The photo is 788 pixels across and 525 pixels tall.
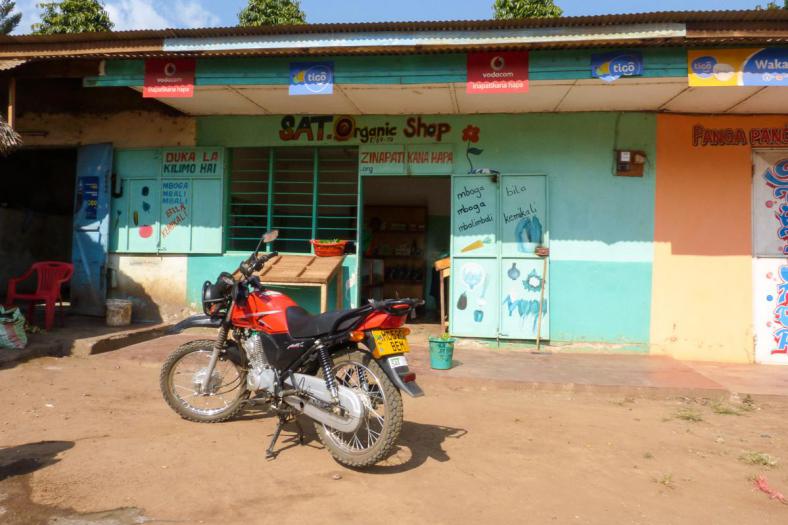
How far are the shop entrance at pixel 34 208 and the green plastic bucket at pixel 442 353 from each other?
796 cm

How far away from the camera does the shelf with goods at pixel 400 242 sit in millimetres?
11203

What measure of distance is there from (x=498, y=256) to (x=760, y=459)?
406 centimetres

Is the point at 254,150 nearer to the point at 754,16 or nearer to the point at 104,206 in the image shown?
the point at 104,206

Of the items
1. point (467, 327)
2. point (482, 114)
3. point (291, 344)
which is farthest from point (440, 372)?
point (482, 114)

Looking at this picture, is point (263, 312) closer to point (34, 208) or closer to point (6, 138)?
point (6, 138)

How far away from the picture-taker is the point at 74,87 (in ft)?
27.5

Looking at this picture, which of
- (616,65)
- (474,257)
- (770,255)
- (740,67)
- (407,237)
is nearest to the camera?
(740,67)

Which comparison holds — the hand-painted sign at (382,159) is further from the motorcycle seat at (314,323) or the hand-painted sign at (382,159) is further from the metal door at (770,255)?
the metal door at (770,255)

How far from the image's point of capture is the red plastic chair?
6.87 metres

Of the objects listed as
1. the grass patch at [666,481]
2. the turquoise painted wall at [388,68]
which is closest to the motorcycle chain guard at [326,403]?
the grass patch at [666,481]

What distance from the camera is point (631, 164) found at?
711cm

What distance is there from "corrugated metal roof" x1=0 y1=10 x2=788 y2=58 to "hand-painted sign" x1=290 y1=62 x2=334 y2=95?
0.16m

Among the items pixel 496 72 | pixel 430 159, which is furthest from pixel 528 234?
pixel 496 72

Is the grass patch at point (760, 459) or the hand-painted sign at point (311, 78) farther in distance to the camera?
the hand-painted sign at point (311, 78)
